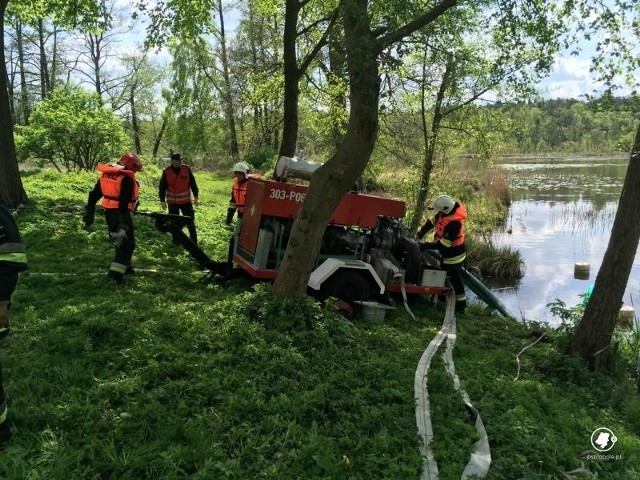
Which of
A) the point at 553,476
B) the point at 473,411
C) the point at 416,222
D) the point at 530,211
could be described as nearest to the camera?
the point at 553,476

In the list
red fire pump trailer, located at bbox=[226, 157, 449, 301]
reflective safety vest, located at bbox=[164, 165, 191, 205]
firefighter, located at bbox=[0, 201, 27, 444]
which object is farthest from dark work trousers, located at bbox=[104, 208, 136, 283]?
firefighter, located at bbox=[0, 201, 27, 444]

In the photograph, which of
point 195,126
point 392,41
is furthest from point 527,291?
point 195,126

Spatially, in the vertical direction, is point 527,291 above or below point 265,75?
below

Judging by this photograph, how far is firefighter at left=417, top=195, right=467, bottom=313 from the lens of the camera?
7877mm

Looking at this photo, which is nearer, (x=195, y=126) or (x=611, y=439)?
(x=611, y=439)

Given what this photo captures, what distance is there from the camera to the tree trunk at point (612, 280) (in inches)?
238

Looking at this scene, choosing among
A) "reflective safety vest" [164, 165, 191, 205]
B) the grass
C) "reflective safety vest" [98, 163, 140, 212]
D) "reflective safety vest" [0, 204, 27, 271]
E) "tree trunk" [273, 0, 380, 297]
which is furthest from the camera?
"reflective safety vest" [164, 165, 191, 205]

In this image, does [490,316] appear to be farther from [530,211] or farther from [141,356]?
[530,211]

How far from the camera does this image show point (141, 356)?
4.47m

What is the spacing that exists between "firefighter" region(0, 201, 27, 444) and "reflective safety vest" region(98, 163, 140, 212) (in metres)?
3.52

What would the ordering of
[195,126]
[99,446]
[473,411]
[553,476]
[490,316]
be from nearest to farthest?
[99,446], [553,476], [473,411], [490,316], [195,126]

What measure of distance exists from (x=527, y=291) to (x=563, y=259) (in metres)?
3.49

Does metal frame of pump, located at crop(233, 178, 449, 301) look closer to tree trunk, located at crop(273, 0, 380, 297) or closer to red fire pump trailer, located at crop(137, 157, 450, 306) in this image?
red fire pump trailer, located at crop(137, 157, 450, 306)

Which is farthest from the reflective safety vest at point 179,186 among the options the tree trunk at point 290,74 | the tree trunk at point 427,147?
the tree trunk at point 427,147
